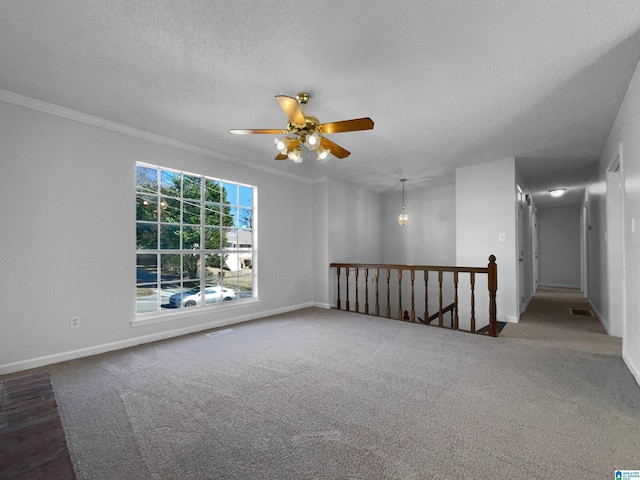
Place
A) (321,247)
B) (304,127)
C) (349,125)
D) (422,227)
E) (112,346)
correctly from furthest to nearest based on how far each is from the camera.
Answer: (422,227) → (321,247) → (112,346) → (304,127) → (349,125)

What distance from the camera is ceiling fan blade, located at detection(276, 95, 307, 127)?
2.15 meters

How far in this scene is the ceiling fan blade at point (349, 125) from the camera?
2.33m

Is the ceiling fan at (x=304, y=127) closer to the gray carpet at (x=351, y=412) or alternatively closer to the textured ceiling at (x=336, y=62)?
the textured ceiling at (x=336, y=62)

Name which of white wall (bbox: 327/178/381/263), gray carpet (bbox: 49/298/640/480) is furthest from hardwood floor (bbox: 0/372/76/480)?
white wall (bbox: 327/178/381/263)

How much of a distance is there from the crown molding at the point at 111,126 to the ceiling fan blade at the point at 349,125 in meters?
2.25

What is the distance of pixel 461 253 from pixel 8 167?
5671 millimetres

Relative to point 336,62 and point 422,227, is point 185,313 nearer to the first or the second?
point 336,62

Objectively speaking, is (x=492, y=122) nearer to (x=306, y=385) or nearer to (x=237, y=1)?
(x=237, y=1)

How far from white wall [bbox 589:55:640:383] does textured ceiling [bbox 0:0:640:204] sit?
0.19 m

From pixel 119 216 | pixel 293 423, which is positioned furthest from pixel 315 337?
pixel 119 216

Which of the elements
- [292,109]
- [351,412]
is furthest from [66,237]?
[351,412]

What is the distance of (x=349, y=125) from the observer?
2424mm

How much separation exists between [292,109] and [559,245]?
33.3 feet

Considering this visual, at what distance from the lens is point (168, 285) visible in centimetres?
373
